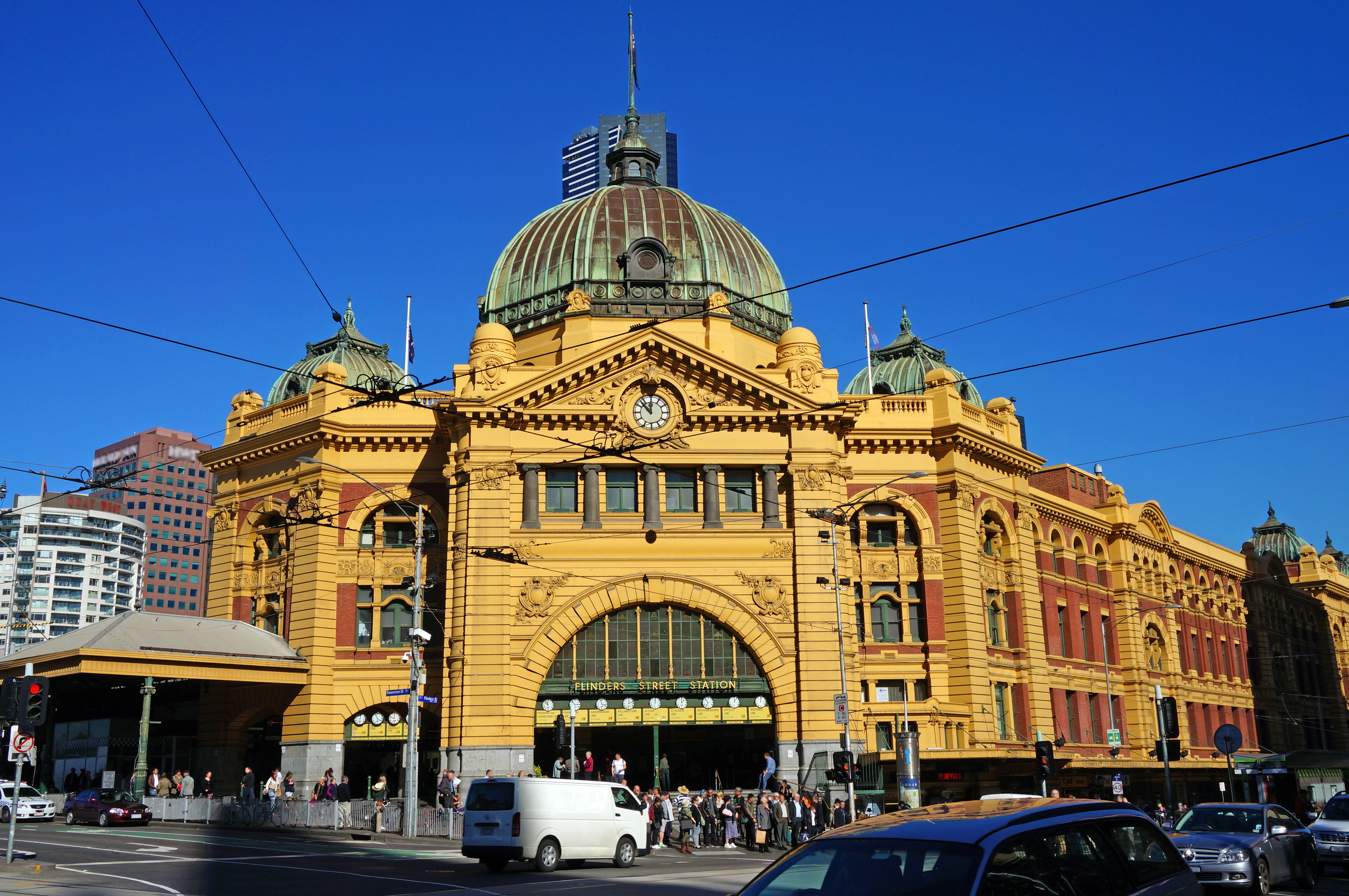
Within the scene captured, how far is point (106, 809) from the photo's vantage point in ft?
131

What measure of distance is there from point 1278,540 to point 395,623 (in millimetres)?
81942

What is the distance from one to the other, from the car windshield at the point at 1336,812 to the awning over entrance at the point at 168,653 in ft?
117

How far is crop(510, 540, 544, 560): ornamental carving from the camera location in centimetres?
4634

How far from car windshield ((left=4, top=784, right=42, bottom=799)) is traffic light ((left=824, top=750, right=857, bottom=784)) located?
29102mm

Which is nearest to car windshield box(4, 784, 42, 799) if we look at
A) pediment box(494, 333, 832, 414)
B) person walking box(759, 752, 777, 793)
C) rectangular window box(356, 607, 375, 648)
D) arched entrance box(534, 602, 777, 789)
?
rectangular window box(356, 607, 375, 648)

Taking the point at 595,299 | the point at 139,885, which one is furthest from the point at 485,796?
the point at 595,299

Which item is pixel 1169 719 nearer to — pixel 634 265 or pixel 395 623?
pixel 395 623

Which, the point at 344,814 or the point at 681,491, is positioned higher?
the point at 681,491

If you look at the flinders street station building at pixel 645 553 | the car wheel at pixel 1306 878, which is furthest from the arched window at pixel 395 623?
the car wheel at pixel 1306 878

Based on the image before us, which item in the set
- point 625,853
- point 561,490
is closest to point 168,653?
point 561,490

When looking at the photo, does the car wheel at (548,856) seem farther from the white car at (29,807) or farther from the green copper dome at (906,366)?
the green copper dome at (906,366)

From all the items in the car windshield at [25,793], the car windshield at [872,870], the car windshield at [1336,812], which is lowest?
the car windshield at [1336,812]

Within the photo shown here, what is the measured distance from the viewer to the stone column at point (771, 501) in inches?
1882

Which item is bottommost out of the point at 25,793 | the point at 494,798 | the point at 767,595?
the point at 25,793
